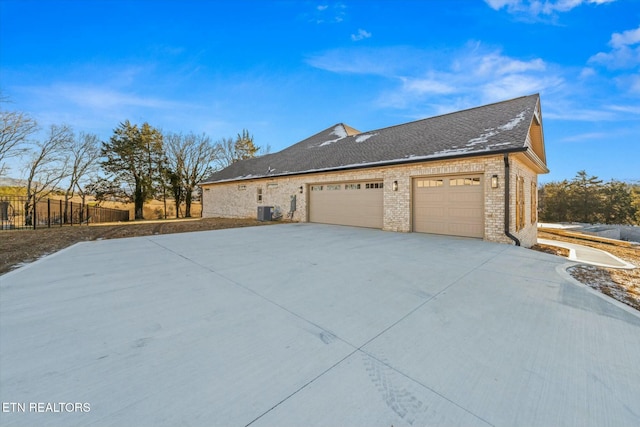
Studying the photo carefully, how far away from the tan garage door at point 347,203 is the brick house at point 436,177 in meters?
0.05

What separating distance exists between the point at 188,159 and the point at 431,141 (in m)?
25.9

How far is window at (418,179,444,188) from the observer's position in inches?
354

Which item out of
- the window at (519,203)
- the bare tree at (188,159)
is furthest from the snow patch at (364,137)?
the bare tree at (188,159)

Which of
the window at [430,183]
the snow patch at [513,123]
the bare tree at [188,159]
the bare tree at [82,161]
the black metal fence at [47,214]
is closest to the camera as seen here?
the snow patch at [513,123]

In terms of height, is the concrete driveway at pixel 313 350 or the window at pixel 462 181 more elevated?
the window at pixel 462 181

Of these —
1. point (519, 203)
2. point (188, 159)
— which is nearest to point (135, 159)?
point (188, 159)

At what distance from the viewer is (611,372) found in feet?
6.45

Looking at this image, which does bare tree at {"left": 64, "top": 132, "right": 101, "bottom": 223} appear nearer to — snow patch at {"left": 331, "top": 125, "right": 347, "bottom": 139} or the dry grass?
snow patch at {"left": 331, "top": 125, "right": 347, "bottom": 139}

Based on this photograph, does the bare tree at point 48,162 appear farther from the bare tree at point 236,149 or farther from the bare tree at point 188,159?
the bare tree at point 236,149

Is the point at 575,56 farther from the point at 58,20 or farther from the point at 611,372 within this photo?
the point at 58,20

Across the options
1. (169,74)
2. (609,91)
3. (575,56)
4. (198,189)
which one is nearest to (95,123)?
(198,189)

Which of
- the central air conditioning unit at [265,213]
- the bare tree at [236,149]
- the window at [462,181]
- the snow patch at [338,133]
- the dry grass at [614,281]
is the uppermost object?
the bare tree at [236,149]

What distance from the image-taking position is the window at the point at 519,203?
26.6 feet

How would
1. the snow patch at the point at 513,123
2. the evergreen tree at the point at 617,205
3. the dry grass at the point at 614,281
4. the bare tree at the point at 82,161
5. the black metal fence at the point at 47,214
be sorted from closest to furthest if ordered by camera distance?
the dry grass at the point at 614,281 < the snow patch at the point at 513,123 < the black metal fence at the point at 47,214 < the bare tree at the point at 82,161 < the evergreen tree at the point at 617,205
